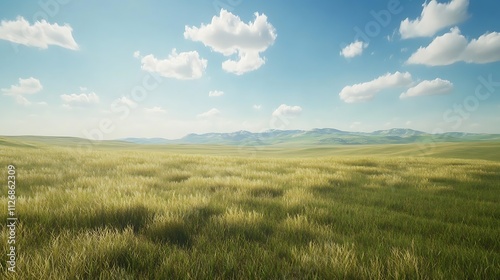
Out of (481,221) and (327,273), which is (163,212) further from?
(481,221)

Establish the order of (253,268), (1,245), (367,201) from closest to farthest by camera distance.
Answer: (253,268), (1,245), (367,201)

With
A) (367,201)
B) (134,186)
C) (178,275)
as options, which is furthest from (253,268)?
(134,186)

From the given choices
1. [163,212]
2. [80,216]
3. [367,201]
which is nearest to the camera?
[80,216]

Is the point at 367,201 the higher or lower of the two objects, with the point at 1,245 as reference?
lower

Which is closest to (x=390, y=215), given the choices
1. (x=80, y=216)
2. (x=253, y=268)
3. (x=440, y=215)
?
(x=440, y=215)

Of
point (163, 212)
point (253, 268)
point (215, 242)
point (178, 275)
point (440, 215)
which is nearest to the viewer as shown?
point (178, 275)

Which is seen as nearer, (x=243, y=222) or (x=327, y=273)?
(x=327, y=273)

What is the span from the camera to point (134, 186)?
6.01 meters

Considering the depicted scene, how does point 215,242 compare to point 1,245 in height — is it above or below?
below

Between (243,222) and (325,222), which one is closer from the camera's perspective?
(243,222)

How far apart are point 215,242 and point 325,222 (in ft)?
6.46

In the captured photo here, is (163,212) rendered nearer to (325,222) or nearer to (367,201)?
(325,222)

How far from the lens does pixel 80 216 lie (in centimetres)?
359

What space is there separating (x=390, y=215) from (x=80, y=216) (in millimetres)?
5142
